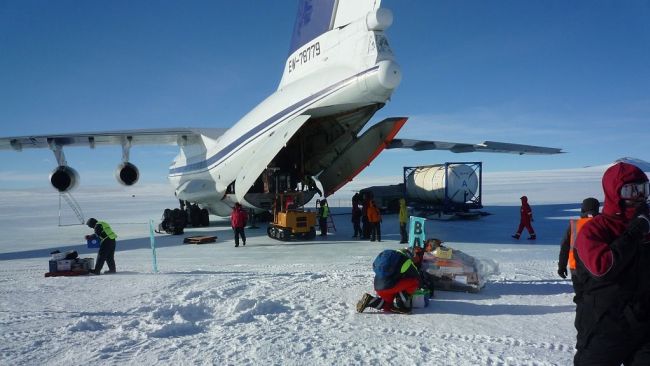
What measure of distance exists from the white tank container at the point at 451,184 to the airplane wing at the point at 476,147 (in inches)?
62.1

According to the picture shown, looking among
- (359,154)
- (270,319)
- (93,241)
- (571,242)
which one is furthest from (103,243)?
(359,154)

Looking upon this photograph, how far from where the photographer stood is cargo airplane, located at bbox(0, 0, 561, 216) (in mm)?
9734

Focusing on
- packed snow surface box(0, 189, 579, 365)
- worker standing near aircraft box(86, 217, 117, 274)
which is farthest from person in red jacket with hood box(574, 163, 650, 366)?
worker standing near aircraft box(86, 217, 117, 274)

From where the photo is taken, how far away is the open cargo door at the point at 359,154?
1179cm

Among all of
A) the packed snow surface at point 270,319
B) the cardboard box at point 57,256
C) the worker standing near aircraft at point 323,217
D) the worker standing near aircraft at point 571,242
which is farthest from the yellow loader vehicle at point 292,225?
the worker standing near aircraft at point 571,242

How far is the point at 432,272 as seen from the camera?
5891 mm

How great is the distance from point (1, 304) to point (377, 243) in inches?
317

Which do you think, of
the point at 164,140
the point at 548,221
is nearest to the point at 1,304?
the point at 164,140

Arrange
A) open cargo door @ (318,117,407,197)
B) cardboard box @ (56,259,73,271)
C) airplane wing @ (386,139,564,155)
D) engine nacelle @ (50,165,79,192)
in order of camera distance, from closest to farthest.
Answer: cardboard box @ (56,259,73,271)
open cargo door @ (318,117,407,197)
engine nacelle @ (50,165,79,192)
airplane wing @ (386,139,564,155)

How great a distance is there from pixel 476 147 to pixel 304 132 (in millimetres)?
10632

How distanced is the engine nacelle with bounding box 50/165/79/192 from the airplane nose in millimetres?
11955

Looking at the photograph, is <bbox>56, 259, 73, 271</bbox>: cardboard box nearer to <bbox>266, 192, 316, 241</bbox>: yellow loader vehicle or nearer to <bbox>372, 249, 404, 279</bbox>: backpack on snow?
<bbox>372, 249, 404, 279</bbox>: backpack on snow

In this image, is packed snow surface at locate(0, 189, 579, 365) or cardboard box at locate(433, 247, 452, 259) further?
cardboard box at locate(433, 247, 452, 259)

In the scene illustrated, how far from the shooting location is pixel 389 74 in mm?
9102
